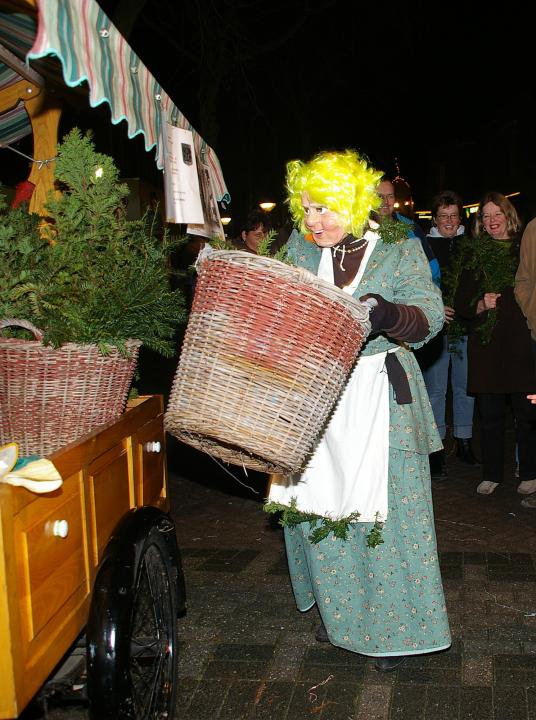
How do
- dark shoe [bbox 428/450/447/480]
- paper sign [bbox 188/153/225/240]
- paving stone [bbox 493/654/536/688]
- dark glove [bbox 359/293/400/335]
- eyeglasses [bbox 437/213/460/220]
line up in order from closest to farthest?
dark glove [bbox 359/293/400/335]
paving stone [bbox 493/654/536/688]
paper sign [bbox 188/153/225/240]
dark shoe [bbox 428/450/447/480]
eyeglasses [bbox 437/213/460/220]

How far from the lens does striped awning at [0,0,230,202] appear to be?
7.18 feet

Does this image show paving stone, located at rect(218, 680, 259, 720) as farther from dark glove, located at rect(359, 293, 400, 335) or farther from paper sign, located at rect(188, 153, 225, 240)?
paper sign, located at rect(188, 153, 225, 240)

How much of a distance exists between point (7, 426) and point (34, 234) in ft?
2.23

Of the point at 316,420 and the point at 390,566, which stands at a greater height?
the point at 316,420

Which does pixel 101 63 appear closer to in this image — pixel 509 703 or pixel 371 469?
pixel 371 469

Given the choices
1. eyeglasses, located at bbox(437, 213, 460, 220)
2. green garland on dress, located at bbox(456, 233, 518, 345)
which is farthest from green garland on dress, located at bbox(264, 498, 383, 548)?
eyeglasses, located at bbox(437, 213, 460, 220)

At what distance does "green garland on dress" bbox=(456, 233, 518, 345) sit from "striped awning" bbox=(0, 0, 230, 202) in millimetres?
2759

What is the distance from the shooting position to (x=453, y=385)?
6.62 metres

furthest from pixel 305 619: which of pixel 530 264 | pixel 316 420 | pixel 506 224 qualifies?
pixel 506 224

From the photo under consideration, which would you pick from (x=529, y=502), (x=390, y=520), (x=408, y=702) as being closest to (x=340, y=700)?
(x=408, y=702)

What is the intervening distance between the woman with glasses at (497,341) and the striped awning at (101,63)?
2.82m

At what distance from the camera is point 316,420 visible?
2.42 meters

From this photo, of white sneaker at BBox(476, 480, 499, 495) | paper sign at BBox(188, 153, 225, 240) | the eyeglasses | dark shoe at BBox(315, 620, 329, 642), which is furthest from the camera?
the eyeglasses

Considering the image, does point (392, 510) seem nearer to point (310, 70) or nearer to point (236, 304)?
point (236, 304)
